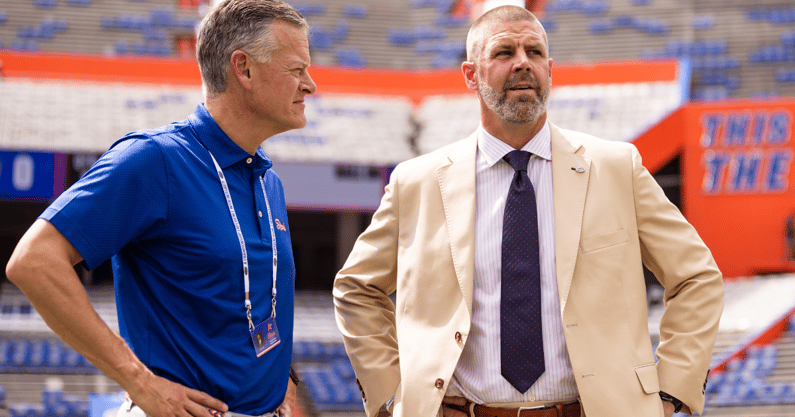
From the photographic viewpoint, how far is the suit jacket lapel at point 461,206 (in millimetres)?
2051

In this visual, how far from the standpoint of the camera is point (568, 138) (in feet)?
7.27

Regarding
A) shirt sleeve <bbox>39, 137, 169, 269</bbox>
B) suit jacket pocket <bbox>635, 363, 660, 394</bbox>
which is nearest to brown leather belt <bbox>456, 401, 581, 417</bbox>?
suit jacket pocket <bbox>635, 363, 660, 394</bbox>

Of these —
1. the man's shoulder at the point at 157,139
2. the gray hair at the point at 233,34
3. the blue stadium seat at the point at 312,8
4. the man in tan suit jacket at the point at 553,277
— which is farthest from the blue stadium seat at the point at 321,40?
the man's shoulder at the point at 157,139

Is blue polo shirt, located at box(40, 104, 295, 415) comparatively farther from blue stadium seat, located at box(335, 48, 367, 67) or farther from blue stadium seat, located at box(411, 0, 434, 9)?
blue stadium seat, located at box(411, 0, 434, 9)

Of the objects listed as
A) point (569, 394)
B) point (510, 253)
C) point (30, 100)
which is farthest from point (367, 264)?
point (30, 100)

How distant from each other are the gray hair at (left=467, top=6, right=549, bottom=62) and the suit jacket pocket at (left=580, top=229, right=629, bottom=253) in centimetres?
58

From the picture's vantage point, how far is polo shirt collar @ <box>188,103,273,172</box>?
5.56 ft

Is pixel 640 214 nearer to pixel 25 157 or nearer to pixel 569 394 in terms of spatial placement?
pixel 569 394

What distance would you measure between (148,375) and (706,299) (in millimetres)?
1432

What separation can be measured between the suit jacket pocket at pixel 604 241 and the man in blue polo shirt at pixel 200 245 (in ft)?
2.64

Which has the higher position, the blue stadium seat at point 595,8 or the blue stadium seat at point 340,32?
the blue stadium seat at point 595,8

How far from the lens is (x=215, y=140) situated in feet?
5.59

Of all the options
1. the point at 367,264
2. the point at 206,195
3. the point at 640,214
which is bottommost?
the point at 367,264

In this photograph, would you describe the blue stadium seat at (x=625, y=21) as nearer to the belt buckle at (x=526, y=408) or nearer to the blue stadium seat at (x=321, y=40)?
the blue stadium seat at (x=321, y=40)
